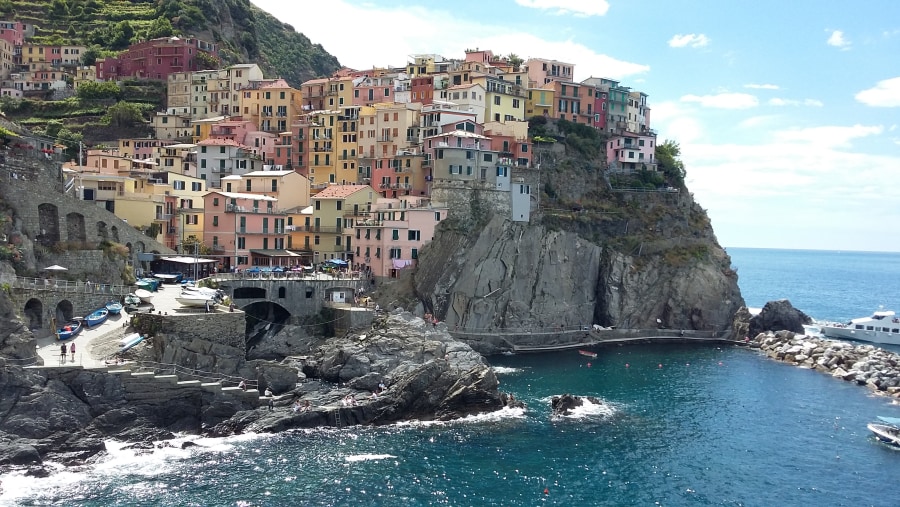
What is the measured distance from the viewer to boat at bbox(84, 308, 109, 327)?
5588cm

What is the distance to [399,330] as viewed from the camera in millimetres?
63906

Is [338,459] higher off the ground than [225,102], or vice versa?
[225,102]

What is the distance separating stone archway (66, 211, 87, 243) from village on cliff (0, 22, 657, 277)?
521 centimetres

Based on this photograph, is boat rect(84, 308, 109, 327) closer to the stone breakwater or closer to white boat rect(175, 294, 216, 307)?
white boat rect(175, 294, 216, 307)

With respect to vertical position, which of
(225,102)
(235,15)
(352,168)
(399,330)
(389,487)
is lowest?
(389,487)

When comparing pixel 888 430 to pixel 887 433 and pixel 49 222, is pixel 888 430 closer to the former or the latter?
pixel 887 433

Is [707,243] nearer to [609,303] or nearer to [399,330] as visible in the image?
[609,303]

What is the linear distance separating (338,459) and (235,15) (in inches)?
4599

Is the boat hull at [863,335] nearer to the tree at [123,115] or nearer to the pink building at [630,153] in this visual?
the pink building at [630,153]

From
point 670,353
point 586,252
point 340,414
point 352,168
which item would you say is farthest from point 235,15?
point 340,414

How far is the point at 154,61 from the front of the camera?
122250 millimetres

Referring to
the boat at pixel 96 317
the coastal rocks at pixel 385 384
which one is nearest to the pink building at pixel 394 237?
the coastal rocks at pixel 385 384

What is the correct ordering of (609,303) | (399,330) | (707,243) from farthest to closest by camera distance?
1. (707,243)
2. (609,303)
3. (399,330)

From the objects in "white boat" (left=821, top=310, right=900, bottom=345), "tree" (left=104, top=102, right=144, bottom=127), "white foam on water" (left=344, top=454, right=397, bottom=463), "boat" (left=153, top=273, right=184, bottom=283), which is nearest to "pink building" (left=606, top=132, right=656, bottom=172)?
"white boat" (left=821, top=310, right=900, bottom=345)
